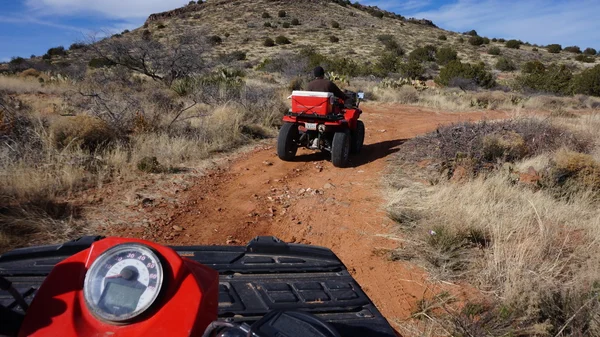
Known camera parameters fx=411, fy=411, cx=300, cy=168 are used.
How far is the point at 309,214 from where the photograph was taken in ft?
17.1

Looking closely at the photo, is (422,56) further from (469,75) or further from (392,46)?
(469,75)

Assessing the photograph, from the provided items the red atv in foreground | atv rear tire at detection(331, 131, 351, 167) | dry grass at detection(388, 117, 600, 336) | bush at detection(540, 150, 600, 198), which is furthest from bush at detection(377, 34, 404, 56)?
the red atv in foreground

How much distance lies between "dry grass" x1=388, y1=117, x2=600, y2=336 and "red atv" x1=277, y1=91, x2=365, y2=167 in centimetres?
152

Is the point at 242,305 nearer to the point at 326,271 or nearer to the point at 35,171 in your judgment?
the point at 326,271

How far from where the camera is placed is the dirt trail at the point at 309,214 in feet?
12.5

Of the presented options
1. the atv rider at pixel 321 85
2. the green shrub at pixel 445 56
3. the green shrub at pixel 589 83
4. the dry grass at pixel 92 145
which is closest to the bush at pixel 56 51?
the dry grass at pixel 92 145

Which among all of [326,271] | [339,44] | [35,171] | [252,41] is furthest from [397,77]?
[326,271]

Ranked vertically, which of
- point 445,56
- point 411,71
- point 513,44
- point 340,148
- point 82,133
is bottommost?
point 340,148

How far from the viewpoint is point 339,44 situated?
38.3 m

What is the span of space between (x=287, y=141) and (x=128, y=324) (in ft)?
21.2

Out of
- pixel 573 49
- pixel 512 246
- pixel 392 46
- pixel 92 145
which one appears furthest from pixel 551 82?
pixel 573 49

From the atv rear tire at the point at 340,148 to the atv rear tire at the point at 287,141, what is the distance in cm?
81

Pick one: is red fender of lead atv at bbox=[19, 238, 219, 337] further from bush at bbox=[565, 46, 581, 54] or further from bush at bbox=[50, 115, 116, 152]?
bush at bbox=[565, 46, 581, 54]

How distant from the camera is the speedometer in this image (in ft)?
3.48
